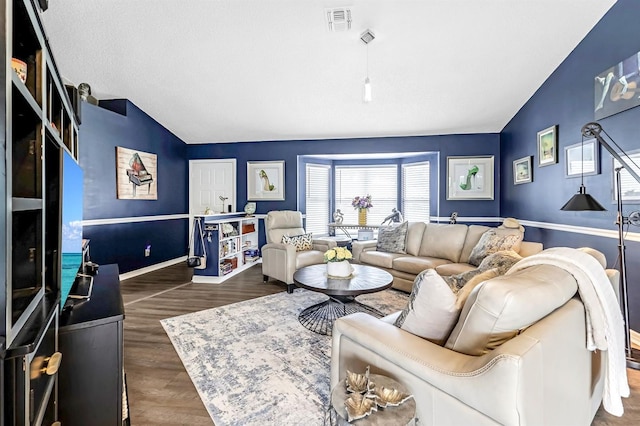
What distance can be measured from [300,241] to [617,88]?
393cm

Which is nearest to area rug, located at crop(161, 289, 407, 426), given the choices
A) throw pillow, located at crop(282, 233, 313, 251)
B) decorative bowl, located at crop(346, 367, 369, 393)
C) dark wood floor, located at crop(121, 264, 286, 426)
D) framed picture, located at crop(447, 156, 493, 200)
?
dark wood floor, located at crop(121, 264, 286, 426)

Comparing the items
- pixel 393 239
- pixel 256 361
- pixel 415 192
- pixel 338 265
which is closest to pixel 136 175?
pixel 338 265

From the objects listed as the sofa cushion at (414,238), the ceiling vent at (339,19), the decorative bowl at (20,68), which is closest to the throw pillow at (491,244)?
the sofa cushion at (414,238)

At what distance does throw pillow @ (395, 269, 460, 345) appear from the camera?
1.41 meters

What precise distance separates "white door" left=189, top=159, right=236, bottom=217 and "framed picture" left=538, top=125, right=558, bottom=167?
5.28 m

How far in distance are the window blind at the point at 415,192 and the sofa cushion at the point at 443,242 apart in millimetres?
1768

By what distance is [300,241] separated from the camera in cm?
486

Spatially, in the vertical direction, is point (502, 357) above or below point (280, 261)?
above

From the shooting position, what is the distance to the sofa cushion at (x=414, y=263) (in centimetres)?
393

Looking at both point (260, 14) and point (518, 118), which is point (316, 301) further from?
point (518, 118)

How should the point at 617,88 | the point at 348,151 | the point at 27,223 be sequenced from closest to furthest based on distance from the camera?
the point at 27,223 → the point at 617,88 → the point at 348,151

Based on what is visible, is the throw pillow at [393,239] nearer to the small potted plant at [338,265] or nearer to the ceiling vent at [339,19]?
the small potted plant at [338,265]

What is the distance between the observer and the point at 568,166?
360 centimetres

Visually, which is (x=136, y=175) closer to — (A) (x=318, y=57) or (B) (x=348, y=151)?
(A) (x=318, y=57)
